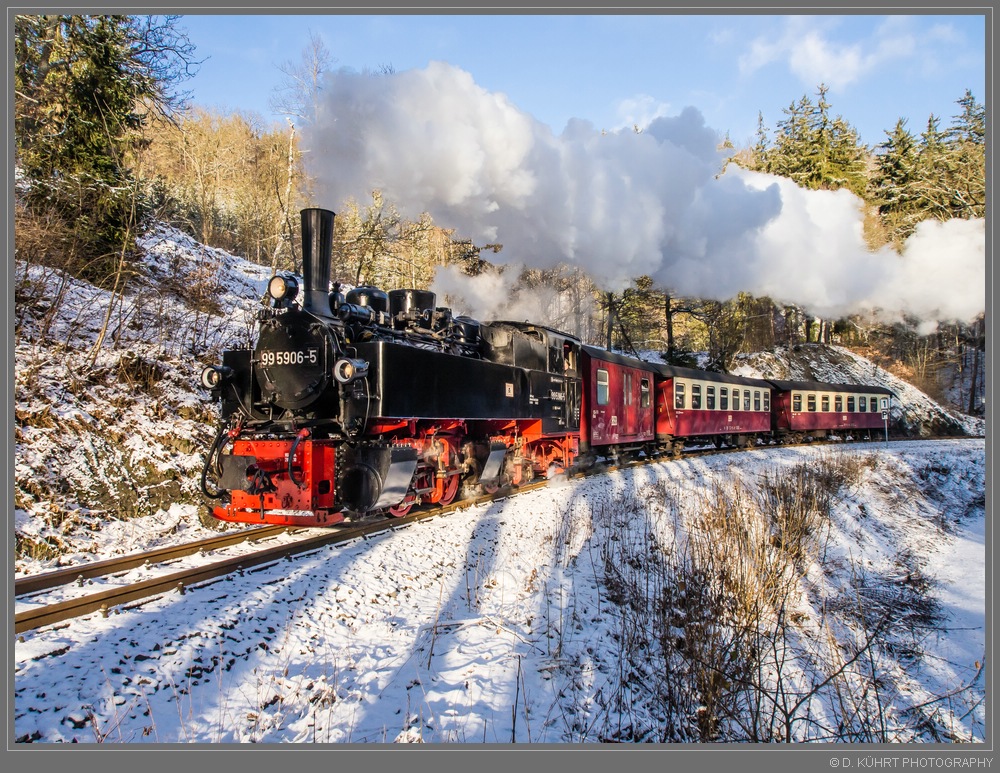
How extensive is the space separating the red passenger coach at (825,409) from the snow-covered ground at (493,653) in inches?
566

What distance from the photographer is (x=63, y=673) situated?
11.7 feet

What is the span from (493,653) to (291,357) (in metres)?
4.19

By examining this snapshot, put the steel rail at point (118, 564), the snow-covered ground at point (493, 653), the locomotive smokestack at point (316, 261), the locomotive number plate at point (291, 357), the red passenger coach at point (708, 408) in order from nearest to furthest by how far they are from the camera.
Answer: the snow-covered ground at point (493, 653) < the steel rail at point (118, 564) < the locomotive number plate at point (291, 357) < the locomotive smokestack at point (316, 261) < the red passenger coach at point (708, 408)

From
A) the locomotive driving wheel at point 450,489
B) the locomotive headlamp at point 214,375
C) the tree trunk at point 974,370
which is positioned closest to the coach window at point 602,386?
the locomotive driving wheel at point 450,489

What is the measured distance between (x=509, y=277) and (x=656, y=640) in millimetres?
10309

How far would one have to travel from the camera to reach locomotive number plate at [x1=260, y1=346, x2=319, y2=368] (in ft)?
23.0

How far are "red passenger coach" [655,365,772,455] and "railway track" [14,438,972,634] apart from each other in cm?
1017

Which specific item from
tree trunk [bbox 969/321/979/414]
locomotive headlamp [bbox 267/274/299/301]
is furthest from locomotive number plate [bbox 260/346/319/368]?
tree trunk [bbox 969/321/979/414]

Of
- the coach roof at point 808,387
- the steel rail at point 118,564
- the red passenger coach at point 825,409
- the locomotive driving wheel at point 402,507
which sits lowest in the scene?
the steel rail at point 118,564

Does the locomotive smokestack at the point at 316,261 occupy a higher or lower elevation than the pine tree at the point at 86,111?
lower

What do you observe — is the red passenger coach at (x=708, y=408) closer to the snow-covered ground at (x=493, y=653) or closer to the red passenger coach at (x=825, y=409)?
the red passenger coach at (x=825, y=409)

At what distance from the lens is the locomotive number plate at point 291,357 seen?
23.0 feet
